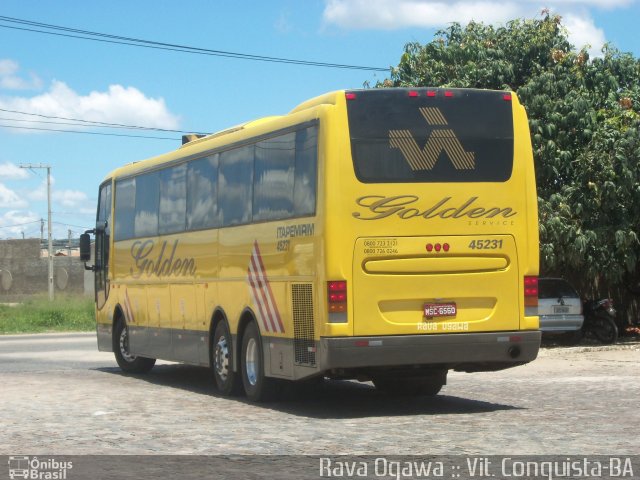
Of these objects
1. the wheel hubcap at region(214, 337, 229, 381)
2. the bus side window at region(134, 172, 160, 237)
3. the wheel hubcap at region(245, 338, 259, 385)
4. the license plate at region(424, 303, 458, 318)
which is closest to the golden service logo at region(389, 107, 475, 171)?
the license plate at region(424, 303, 458, 318)

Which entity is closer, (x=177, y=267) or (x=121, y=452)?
(x=121, y=452)

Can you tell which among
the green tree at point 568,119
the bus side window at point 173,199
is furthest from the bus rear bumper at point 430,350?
the green tree at point 568,119

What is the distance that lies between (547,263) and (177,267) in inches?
421

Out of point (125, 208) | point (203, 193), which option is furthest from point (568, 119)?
point (203, 193)

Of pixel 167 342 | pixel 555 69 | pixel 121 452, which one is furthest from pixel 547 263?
pixel 121 452

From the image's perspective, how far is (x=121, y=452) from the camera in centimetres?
1112

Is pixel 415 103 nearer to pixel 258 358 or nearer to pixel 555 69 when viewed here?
pixel 258 358

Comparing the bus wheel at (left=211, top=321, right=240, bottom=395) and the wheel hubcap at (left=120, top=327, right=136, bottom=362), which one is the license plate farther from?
the wheel hubcap at (left=120, top=327, right=136, bottom=362)

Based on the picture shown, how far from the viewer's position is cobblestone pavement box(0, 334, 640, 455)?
37.3 ft

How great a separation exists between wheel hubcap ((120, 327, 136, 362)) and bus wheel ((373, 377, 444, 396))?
6.45 m

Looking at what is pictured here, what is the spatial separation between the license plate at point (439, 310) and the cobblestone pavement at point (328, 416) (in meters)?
1.11

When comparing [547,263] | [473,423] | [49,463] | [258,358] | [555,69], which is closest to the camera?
[49,463]

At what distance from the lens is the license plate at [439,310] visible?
1430cm
